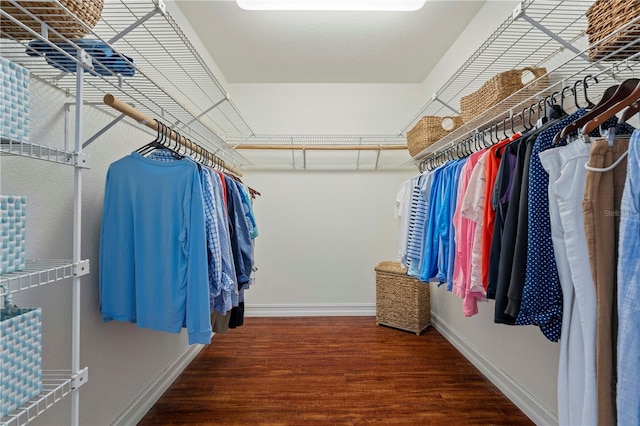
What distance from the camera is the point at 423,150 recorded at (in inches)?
96.7

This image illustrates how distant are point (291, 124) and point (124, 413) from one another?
109 inches

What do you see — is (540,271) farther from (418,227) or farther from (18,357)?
(18,357)

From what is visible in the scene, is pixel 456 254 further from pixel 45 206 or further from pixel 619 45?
pixel 45 206

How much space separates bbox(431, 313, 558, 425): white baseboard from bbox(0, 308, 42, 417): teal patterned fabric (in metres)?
2.08

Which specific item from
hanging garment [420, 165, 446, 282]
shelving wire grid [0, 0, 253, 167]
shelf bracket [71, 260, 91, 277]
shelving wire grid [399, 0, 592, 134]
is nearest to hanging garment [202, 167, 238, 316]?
A: shelving wire grid [0, 0, 253, 167]

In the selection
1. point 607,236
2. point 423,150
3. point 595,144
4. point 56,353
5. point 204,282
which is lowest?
point 56,353

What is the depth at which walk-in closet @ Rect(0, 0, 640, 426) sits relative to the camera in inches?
32.4

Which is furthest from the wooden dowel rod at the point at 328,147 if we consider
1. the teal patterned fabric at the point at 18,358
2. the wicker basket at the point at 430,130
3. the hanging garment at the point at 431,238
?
the teal patterned fabric at the point at 18,358

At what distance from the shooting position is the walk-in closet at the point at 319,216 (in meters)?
0.82

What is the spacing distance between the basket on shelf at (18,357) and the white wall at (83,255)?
368 mm

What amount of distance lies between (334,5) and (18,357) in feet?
7.71

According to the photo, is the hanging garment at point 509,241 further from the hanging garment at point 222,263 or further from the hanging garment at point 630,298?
the hanging garment at point 222,263

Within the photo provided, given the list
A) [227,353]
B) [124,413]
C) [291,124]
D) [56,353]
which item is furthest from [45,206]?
[291,124]

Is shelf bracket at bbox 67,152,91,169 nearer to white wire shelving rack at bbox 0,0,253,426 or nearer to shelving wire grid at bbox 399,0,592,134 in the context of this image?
white wire shelving rack at bbox 0,0,253,426
